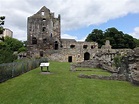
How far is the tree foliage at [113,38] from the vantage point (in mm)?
75062

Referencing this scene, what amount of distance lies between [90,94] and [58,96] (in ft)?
5.31

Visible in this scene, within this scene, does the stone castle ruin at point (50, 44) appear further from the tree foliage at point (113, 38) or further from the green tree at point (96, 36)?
the green tree at point (96, 36)

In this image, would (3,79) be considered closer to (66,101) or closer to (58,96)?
(58,96)

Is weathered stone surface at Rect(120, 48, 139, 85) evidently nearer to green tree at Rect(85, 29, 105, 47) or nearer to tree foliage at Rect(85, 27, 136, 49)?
tree foliage at Rect(85, 27, 136, 49)

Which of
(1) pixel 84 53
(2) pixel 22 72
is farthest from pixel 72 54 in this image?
(2) pixel 22 72

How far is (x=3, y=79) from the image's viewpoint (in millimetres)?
14031

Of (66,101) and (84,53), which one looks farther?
(84,53)

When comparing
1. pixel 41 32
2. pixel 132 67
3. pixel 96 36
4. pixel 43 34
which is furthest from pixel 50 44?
pixel 132 67

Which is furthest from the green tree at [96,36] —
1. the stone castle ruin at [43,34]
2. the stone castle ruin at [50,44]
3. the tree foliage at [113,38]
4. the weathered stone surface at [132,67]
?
the weathered stone surface at [132,67]

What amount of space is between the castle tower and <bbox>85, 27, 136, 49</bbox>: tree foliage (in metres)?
28.5

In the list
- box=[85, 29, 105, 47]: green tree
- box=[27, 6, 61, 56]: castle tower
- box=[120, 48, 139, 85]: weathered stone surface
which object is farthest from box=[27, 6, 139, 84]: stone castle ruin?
box=[120, 48, 139, 85]: weathered stone surface

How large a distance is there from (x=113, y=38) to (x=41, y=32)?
3421 cm

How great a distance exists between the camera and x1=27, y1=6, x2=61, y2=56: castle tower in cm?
5088

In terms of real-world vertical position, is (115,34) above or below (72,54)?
above
